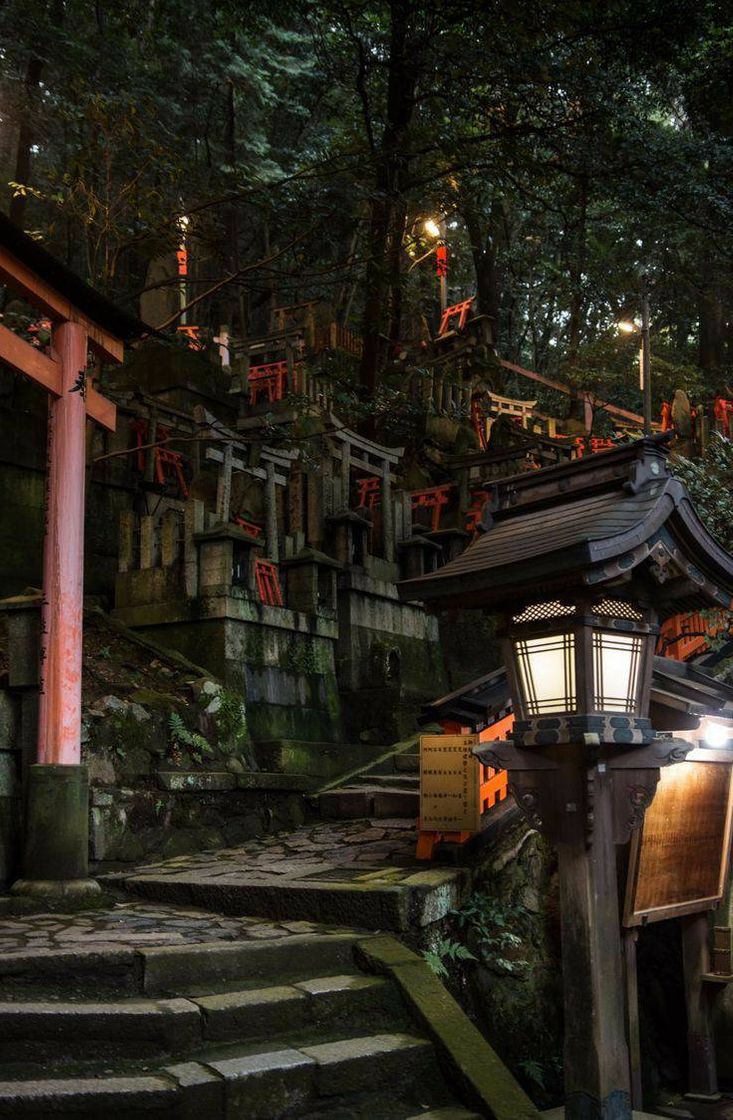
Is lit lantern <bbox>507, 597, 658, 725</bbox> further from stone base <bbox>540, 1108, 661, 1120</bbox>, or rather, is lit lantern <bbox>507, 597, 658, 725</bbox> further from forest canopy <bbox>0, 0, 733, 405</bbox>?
forest canopy <bbox>0, 0, 733, 405</bbox>

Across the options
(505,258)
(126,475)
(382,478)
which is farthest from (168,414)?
(505,258)

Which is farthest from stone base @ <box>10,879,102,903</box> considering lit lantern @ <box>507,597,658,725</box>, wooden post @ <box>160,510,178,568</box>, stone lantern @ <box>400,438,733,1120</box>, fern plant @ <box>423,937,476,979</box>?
wooden post @ <box>160,510,178,568</box>

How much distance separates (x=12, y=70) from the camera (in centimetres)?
2064

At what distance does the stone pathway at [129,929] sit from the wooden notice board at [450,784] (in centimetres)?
163

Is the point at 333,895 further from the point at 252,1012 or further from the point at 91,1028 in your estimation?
the point at 91,1028

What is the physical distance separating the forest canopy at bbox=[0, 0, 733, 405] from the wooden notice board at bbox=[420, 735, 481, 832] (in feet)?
27.2

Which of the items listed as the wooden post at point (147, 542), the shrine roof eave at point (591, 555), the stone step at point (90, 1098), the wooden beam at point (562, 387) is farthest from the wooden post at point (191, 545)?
the wooden beam at point (562, 387)

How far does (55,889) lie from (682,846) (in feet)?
18.7

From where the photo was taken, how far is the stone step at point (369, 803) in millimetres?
11555

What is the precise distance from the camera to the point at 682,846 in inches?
370

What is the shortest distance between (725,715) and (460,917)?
3117mm

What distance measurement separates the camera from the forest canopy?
15.1 meters

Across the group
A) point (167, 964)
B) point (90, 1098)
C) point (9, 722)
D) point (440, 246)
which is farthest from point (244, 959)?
point (440, 246)

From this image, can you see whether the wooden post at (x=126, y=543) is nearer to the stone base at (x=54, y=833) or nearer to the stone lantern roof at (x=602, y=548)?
the stone base at (x=54, y=833)
